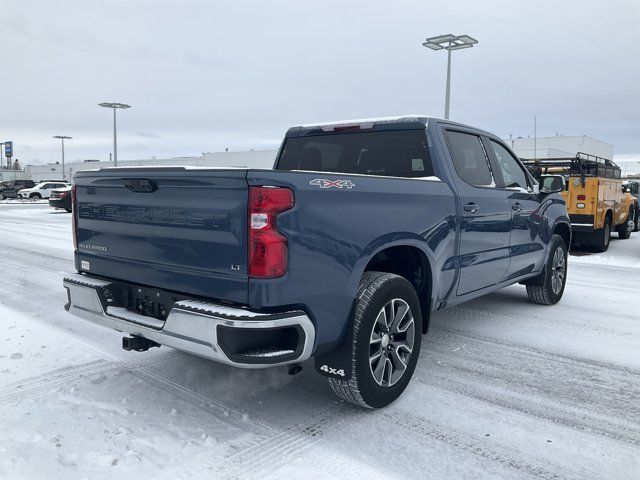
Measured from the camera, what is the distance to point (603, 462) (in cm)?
299

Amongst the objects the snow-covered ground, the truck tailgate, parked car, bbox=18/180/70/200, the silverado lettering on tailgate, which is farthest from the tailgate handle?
parked car, bbox=18/180/70/200

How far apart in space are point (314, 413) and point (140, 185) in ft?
6.02

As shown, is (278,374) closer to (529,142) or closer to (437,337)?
(437,337)

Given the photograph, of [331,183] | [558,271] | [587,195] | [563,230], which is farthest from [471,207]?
[587,195]

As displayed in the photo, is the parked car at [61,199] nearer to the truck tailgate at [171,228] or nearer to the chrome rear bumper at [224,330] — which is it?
the truck tailgate at [171,228]

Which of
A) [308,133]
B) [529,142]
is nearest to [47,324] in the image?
[308,133]

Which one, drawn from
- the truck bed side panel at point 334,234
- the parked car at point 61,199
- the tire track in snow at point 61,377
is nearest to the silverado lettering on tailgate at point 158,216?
the truck bed side panel at point 334,234

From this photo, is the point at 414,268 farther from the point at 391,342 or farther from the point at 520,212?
the point at 520,212

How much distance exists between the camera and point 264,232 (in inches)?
112

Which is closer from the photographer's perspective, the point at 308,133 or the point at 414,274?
the point at 414,274

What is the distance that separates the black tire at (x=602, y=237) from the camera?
12.4m

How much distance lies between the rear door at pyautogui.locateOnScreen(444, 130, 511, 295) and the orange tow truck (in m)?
6.82

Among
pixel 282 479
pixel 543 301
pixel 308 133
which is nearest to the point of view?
pixel 282 479

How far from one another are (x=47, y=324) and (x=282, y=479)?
3732 mm
